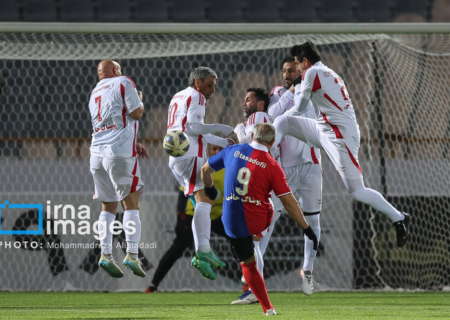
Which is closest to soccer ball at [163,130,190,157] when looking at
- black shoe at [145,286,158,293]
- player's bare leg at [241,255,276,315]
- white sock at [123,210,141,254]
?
white sock at [123,210,141,254]

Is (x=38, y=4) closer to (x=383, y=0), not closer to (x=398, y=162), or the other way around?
(x=383, y=0)

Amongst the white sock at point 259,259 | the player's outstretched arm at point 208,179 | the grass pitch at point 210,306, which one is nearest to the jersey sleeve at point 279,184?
the player's outstretched arm at point 208,179

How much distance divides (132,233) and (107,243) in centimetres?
25

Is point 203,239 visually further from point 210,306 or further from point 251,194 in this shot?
point 251,194

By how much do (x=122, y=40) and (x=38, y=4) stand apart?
791 cm

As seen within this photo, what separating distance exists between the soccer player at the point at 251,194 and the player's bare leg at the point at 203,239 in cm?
120

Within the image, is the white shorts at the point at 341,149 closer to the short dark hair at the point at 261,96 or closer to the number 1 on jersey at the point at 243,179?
the short dark hair at the point at 261,96

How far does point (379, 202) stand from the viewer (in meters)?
5.91

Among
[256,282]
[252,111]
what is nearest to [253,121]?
[252,111]

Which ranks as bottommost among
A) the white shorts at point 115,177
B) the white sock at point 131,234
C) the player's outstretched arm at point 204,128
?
the white sock at point 131,234

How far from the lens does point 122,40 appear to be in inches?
363

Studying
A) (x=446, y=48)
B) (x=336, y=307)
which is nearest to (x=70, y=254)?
(x=336, y=307)

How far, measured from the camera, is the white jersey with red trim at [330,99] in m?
5.90

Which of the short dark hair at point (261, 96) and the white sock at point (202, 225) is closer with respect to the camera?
the white sock at point (202, 225)
